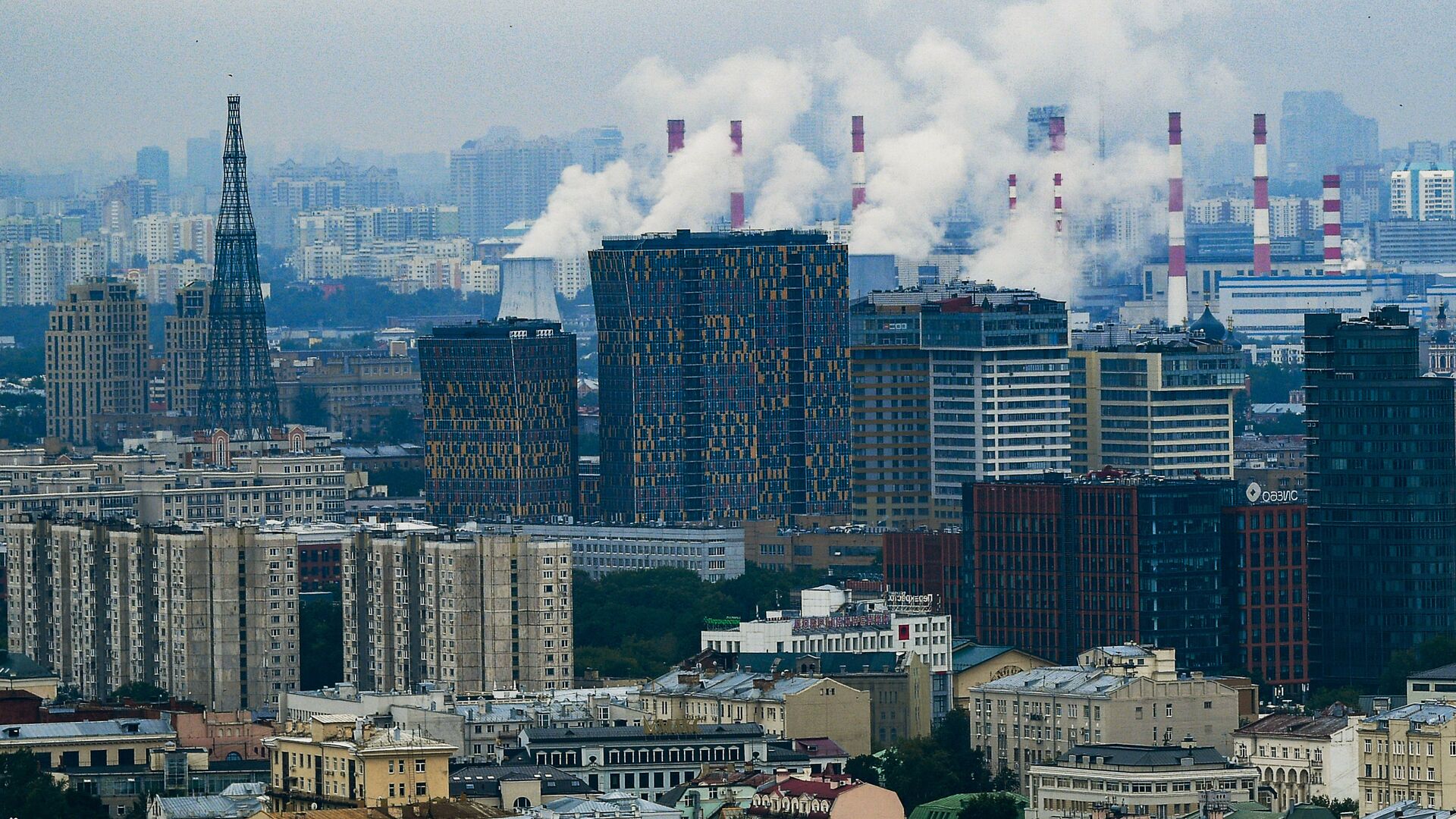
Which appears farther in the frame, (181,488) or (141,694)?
(181,488)

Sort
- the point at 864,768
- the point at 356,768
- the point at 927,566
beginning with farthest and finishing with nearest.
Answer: the point at 927,566
the point at 864,768
the point at 356,768

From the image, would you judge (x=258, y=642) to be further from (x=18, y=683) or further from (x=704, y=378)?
(x=704, y=378)

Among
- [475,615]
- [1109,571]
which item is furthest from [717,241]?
[475,615]

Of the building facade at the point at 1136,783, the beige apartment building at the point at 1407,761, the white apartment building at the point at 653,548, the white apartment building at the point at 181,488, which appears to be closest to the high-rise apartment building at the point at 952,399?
Answer: the white apartment building at the point at 653,548

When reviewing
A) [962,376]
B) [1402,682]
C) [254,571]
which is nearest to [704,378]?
[962,376]

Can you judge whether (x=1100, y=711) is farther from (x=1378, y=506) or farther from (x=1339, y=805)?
(x=1378, y=506)
